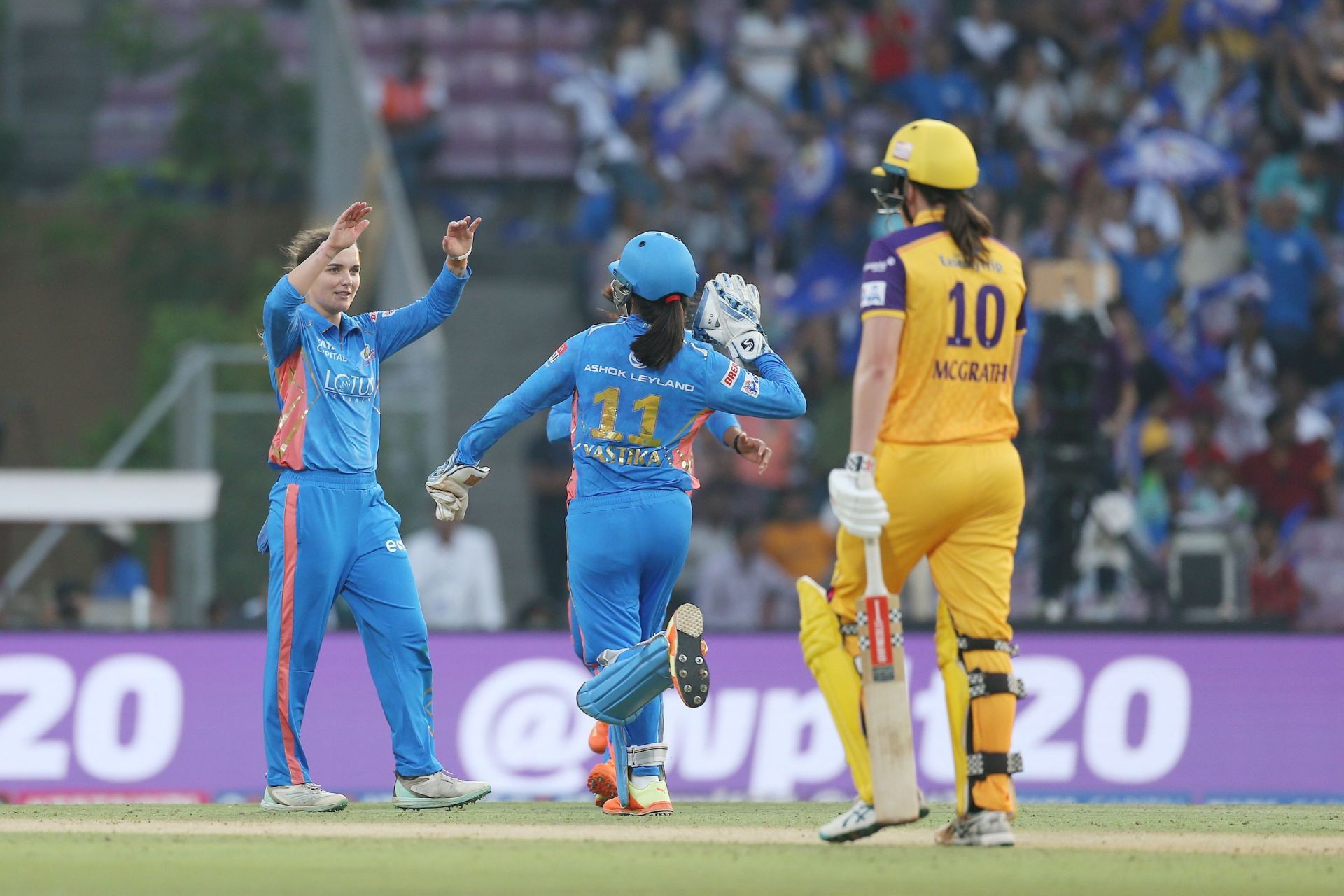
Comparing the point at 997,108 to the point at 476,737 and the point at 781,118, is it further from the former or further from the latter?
the point at 476,737

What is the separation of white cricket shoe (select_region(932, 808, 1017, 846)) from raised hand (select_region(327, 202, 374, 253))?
10.3ft

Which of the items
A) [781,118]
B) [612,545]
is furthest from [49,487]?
[781,118]

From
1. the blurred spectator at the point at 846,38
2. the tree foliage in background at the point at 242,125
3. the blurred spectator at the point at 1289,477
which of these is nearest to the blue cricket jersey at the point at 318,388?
the blurred spectator at the point at 1289,477

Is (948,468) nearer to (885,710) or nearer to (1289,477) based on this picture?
(885,710)

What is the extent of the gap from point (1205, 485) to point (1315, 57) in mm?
5336

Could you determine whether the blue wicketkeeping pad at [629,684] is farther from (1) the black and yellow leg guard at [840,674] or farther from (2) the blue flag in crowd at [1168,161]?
(2) the blue flag in crowd at [1168,161]

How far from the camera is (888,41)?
17594 millimetres

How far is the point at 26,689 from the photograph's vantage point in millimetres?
10828

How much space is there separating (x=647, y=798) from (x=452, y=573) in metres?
4.94

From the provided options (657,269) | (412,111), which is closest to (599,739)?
(657,269)

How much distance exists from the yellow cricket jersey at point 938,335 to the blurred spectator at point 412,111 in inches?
430

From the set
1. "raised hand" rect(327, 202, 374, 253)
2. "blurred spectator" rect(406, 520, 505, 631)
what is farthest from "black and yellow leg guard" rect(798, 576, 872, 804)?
"blurred spectator" rect(406, 520, 505, 631)

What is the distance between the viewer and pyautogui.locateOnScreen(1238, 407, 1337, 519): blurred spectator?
1412 cm

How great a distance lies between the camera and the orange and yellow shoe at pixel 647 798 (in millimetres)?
7648
